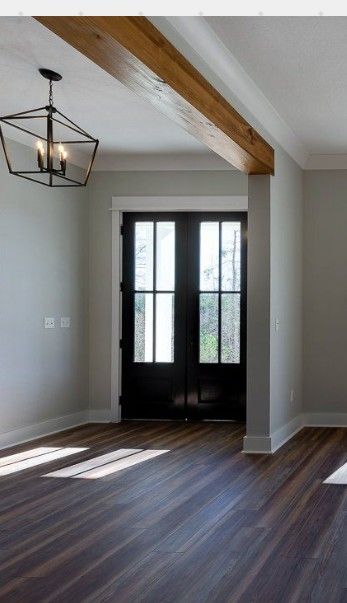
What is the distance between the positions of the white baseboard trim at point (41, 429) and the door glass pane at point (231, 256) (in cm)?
212

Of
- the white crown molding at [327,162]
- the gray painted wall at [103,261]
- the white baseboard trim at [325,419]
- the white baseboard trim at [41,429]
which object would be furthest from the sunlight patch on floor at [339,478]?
the white crown molding at [327,162]

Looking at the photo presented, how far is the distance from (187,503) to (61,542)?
3.67 ft

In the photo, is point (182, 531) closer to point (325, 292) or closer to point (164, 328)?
point (164, 328)

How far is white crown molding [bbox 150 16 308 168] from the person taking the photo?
461cm

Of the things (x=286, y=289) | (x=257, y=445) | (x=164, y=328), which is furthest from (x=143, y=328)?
(x=257, y=445)

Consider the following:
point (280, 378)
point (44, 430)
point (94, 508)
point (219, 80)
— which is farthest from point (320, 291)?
point (94, 508)

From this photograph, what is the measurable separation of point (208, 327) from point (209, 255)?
31.2 inches

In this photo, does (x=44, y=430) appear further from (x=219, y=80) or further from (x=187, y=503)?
(x=219, y=80)

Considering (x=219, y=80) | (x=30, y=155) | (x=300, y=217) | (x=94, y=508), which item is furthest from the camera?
(x=300, y=217)

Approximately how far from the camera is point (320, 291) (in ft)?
29.0

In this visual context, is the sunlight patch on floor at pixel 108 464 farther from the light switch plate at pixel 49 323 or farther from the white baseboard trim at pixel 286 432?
the light switch plate at pixel 49 323

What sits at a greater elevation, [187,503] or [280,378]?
[280,378]

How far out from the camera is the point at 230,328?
8922mm

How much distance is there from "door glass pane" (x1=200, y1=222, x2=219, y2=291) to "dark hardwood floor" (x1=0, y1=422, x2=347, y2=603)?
2359mm
